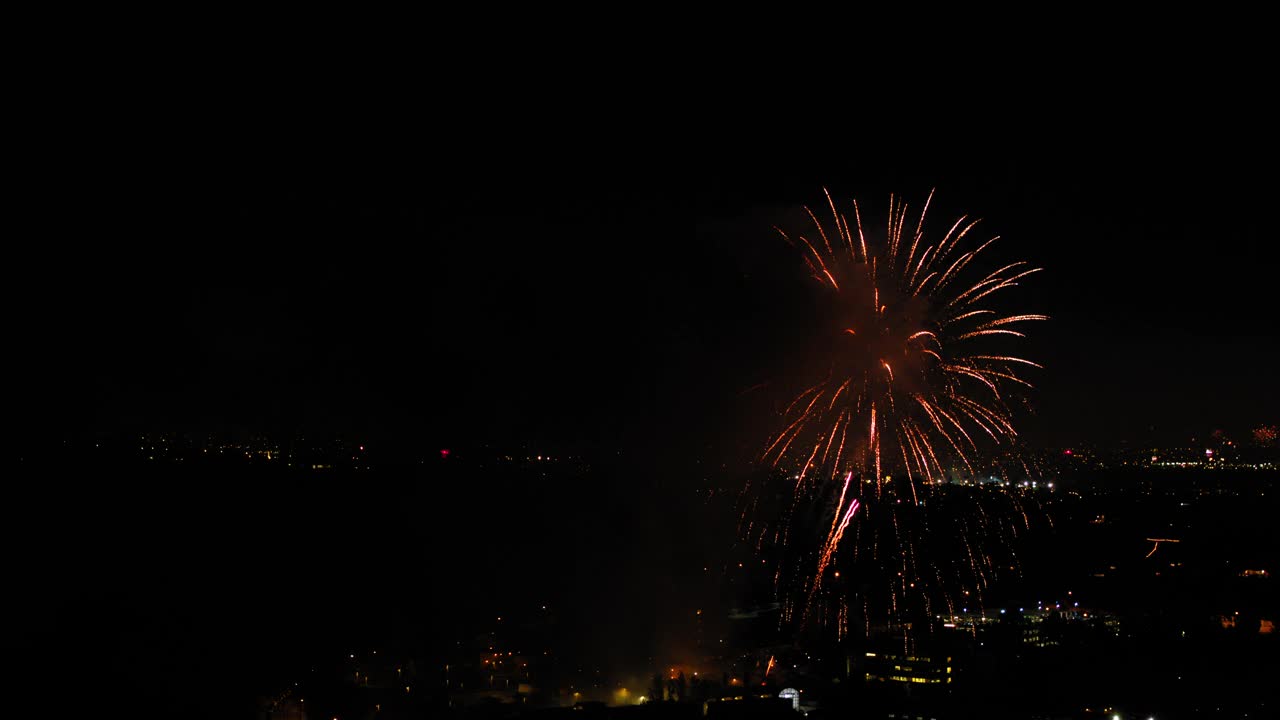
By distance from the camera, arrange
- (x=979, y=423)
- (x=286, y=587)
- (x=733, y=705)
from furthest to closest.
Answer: (x=286, y=587) < (x=733, y=705) < (x=979, y=423)

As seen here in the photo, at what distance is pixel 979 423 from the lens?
9641 millimetres

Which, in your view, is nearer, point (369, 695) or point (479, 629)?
point (369, 695)

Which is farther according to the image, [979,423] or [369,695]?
[369,695]

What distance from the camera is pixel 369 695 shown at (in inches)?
679

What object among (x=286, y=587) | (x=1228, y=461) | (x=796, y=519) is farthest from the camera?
(x=1228, y=461)

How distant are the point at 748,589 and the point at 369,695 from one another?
44.0 feet

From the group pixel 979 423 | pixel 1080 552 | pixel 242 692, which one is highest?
pixel 979 423

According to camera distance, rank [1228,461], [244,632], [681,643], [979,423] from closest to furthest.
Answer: [979,423], [244,632], [681,643], [1228,461]

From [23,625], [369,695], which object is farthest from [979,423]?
[23,625]

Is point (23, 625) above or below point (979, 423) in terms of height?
below

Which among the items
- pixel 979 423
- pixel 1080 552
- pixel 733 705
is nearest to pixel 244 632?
pixel 733 705

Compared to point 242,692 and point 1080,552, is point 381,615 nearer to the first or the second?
point 242,692

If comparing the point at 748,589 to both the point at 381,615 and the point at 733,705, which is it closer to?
the point at 381,615

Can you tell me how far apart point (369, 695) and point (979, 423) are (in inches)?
484
